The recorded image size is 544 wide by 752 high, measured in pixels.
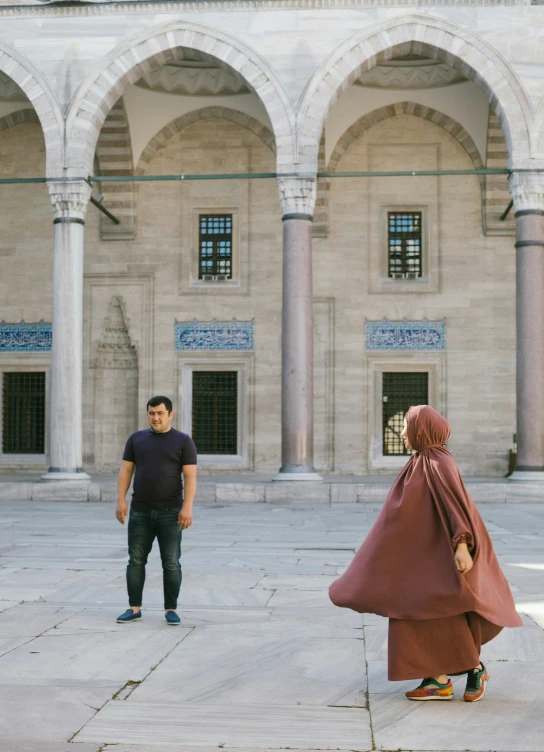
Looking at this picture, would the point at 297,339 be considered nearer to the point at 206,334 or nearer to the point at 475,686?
the point at 206,334

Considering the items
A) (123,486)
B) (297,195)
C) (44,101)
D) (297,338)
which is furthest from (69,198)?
(123,486)

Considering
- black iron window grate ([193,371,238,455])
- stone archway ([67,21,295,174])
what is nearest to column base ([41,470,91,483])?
black iron window grate ([193,371,238,455])

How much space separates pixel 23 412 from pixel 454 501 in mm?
16998

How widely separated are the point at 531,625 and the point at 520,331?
395 inches

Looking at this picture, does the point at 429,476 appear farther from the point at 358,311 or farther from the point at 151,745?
the point at 358,311

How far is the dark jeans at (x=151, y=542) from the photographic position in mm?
5520

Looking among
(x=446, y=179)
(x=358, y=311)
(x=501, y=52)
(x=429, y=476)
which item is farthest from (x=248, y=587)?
(x=446, y=179)

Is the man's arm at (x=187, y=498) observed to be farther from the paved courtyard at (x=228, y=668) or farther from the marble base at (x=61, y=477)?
the marble base at (x=61, y=477)

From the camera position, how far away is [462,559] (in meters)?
3.79

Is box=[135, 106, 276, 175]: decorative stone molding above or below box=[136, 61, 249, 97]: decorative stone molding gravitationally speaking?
below

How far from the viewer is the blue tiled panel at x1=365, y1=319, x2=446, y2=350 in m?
19.3

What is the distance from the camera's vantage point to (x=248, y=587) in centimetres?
688

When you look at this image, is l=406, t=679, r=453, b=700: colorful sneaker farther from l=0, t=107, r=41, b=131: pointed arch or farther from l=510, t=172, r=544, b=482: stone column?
l=0, t=107, r=41, b=131: pointed arch

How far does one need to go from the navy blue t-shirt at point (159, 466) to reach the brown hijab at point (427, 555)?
172 cm
